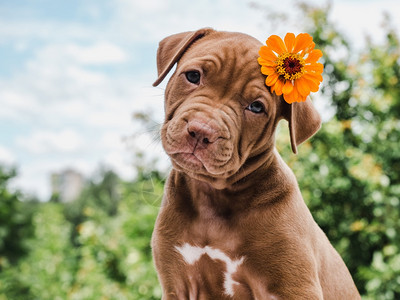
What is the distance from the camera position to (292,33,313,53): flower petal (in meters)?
2.04

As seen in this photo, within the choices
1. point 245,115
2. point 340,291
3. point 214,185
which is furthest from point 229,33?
point 340,291

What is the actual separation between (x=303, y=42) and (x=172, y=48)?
25.4 inches

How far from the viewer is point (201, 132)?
6.27ft

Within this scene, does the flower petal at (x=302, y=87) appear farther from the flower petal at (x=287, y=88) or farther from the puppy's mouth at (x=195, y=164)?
the puppy's mouth at (x=195, y=164)

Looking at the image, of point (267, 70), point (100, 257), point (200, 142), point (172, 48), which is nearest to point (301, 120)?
point (267, 70)

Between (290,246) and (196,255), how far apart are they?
0.44 m

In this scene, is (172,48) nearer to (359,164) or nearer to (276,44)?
(276,44)

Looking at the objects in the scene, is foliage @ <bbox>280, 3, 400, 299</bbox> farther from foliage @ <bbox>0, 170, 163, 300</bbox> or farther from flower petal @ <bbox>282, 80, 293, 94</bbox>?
flower petal @ <bbox>282, 80, 293, 94</bbox>

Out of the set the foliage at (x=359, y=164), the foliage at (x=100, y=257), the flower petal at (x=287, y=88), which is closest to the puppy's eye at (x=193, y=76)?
the flower petal at (x=287, y=88)

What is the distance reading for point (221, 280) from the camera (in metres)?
2.29

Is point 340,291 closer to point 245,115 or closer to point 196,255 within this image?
point 196,255

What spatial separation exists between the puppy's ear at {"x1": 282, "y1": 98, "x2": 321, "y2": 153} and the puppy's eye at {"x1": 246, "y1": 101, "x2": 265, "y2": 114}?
16cm

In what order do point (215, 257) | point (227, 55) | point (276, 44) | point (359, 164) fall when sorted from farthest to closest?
point (359, 164) → point (215, 257) → point (227, 55) → point (276, 44)

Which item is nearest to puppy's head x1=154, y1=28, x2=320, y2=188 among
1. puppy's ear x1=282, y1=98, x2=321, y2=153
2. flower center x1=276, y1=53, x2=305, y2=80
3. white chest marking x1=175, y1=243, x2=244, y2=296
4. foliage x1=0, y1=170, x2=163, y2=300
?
puppy's ear x1=282, y1=98, x2=321, y2=153
